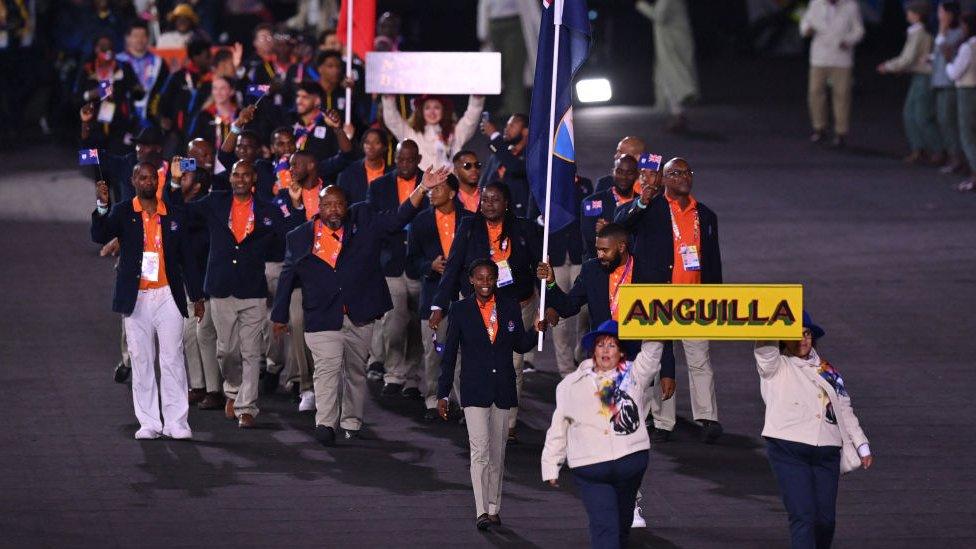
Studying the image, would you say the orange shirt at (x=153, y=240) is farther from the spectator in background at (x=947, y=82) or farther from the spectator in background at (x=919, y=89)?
the spectator in background at (x=919, y=89)

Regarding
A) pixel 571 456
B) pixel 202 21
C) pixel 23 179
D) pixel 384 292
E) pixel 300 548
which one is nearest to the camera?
pixel 571 456

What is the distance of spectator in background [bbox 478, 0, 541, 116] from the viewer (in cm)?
2472

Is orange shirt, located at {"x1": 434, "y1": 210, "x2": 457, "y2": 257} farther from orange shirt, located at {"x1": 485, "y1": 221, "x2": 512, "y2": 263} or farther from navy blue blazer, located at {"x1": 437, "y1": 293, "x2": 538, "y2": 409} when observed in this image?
navy blue blazer, located at {"x1": 437, "y1": 293, "x2": 538, "y2": 409}

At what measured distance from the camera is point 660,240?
1288 cm

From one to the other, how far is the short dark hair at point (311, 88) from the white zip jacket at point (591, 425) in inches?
292

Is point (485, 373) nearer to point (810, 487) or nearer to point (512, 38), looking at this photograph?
point (810, 487)

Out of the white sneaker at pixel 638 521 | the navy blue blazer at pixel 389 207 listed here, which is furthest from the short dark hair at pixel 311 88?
the white sneaker at pixel 638 521

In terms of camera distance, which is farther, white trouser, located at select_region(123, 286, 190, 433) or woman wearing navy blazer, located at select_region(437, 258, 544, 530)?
white trouser, located at select_region(123, 286, 190, 433)

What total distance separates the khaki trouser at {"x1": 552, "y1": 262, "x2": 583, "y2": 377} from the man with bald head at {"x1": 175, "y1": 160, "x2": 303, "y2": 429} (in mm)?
2403

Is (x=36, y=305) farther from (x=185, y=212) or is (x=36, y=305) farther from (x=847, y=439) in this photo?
(x=847, y=439)

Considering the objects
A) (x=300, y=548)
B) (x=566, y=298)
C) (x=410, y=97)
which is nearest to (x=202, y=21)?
(x=410, y=97)

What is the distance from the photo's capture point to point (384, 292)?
13.3 m

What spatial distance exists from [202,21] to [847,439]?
1819 centimetres

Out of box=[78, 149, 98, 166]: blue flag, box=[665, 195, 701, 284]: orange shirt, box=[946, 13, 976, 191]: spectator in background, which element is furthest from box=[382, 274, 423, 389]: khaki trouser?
box=[946, 13, 976, 191]: spectator in background
